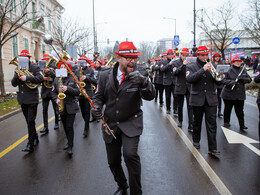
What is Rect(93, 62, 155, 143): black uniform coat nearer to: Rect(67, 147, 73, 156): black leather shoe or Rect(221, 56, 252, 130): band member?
Rect(67, 147, 73, 156): black leather shoe

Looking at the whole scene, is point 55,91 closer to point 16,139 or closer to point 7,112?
point 16,139

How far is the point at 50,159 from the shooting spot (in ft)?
17.0

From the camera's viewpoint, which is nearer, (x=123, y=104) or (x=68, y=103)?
(x=123, y=104)

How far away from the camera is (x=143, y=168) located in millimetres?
4605

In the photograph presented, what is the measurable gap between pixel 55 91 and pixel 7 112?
560 cm

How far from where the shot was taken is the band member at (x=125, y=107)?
3166 mm

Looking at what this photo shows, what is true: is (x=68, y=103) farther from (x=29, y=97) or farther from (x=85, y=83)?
(x=85, y=83)

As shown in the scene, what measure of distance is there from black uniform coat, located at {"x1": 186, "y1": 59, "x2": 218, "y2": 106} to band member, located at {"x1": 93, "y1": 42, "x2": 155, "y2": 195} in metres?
2.37

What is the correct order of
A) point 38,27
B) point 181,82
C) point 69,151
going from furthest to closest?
point 38,27
point 181,82
point 69,151

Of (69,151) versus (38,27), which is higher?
(38,27)

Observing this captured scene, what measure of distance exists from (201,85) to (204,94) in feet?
0.71

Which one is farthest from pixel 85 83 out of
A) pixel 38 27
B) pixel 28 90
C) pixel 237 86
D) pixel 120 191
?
pixel 38 27

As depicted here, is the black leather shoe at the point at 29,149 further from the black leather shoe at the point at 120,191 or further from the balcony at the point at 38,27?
the balcony at the point at 38,27

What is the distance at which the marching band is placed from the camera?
322 centimetres
